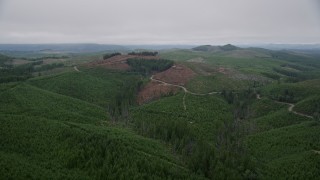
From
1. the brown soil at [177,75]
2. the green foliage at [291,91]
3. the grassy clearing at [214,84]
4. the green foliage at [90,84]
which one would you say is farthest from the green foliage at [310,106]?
the green foliage at [90,84]

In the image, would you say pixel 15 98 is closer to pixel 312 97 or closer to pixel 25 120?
pixel 25 120

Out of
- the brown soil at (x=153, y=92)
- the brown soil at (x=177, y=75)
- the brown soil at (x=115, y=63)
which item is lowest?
the brown soil at (x=153, y=92)

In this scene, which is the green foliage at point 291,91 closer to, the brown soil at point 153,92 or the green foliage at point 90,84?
the brown soil at point 153,92

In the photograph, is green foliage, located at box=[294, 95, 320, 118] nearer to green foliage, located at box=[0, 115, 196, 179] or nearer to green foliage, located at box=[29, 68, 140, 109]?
green foliage, located at box=[0, 115, 196, 179]

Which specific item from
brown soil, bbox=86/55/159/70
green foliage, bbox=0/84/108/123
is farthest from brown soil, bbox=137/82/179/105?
brown soil, bbox=86/55/159/70

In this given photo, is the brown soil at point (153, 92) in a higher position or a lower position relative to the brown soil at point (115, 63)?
lower

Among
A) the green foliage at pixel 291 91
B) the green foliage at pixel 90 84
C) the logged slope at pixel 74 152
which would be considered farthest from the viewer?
the green foliage at pixel 90 84

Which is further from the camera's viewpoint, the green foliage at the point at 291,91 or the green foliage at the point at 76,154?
the green foliage at the point at 291,91
